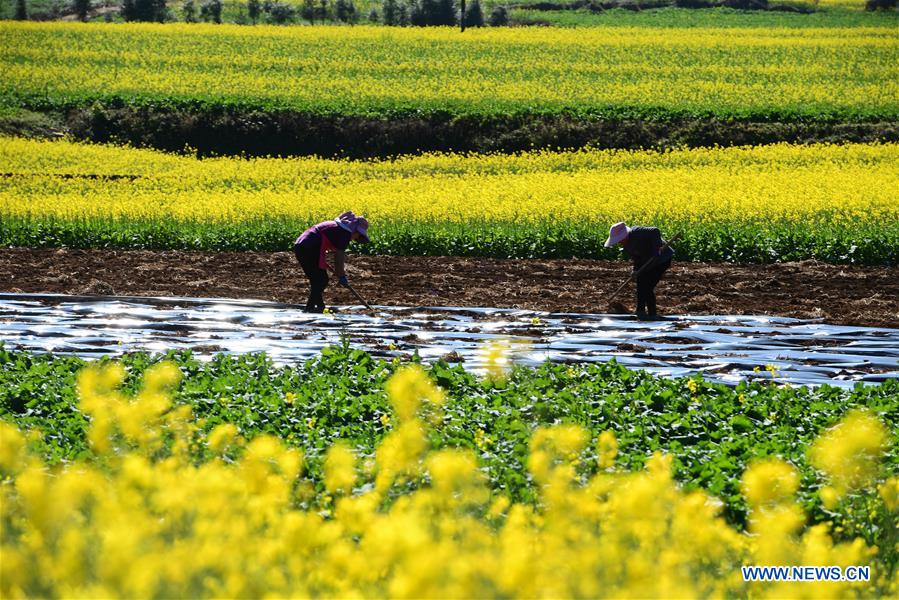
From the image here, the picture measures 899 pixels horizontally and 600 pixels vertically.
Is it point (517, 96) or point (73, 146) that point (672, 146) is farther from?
point (73, 146)

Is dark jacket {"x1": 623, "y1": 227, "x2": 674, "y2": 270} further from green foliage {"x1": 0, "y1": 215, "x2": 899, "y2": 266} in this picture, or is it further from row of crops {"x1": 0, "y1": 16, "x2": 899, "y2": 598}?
green foliage {"x1": 0, "y1": 215, "x2": 899, "y2": 266}

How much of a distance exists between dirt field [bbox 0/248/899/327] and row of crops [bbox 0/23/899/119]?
17404 millimetres

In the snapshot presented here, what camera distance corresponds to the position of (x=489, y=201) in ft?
75.3

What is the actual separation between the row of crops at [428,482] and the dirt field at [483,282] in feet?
16.0

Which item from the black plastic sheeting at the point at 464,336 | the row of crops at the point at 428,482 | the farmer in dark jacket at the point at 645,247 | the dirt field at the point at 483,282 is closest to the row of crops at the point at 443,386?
the row of crops at the point at 428,482

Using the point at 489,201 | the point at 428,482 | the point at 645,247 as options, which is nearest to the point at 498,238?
the point at 489,201

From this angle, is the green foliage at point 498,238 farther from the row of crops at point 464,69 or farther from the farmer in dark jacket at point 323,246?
the row of crops at point 464,69

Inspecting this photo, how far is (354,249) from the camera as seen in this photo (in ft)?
65.4

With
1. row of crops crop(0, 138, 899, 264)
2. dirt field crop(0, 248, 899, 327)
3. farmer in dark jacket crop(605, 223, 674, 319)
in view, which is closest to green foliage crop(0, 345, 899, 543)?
farmer in dark jacket crop(605, 223, 674, 319)

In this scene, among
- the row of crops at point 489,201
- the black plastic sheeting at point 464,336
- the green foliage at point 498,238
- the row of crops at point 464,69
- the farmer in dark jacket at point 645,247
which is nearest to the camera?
the black plastic sheeting at point 464,336

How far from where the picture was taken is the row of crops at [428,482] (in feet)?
12.5

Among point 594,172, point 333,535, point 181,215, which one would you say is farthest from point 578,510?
point 594,172

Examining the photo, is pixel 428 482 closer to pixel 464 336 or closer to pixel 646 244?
pixel 464 336

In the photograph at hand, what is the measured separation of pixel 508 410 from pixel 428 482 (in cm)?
191
